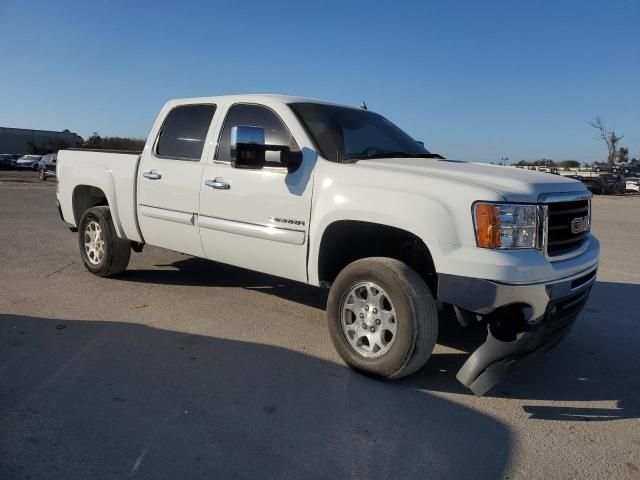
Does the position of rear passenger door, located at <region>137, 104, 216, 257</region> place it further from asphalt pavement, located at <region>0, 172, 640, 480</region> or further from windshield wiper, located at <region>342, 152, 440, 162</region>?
windshield wiper, located at <region>342, 152, 440, 162</region>

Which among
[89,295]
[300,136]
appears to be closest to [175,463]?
[300,136]

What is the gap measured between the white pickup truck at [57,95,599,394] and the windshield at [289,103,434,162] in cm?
2

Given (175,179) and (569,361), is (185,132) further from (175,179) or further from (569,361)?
(569,361)

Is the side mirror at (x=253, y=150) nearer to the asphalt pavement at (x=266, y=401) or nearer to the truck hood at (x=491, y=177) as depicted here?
the truck hood at (x=491, y=177)

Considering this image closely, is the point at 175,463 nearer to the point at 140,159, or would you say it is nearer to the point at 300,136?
the point at 300,136

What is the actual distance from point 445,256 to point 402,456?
4.00 ft

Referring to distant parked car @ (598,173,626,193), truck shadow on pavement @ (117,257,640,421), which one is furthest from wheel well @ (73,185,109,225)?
distant parked car @ (598,173,626,193)

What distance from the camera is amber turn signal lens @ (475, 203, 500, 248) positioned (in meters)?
3.28

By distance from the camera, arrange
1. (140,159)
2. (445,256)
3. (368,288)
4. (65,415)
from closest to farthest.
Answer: (65,415) < (445,256) < (368,288) < (140,159)

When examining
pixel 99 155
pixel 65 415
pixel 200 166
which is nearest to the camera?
pixel 65 415

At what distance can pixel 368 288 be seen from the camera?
3824 mm

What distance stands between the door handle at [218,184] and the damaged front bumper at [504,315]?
6.89 ft

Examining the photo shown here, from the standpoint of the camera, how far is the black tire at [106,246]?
6059 millimetres

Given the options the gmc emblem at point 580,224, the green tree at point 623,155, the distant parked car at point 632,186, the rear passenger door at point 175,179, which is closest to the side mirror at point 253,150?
the rear passenger door at point 175,179
